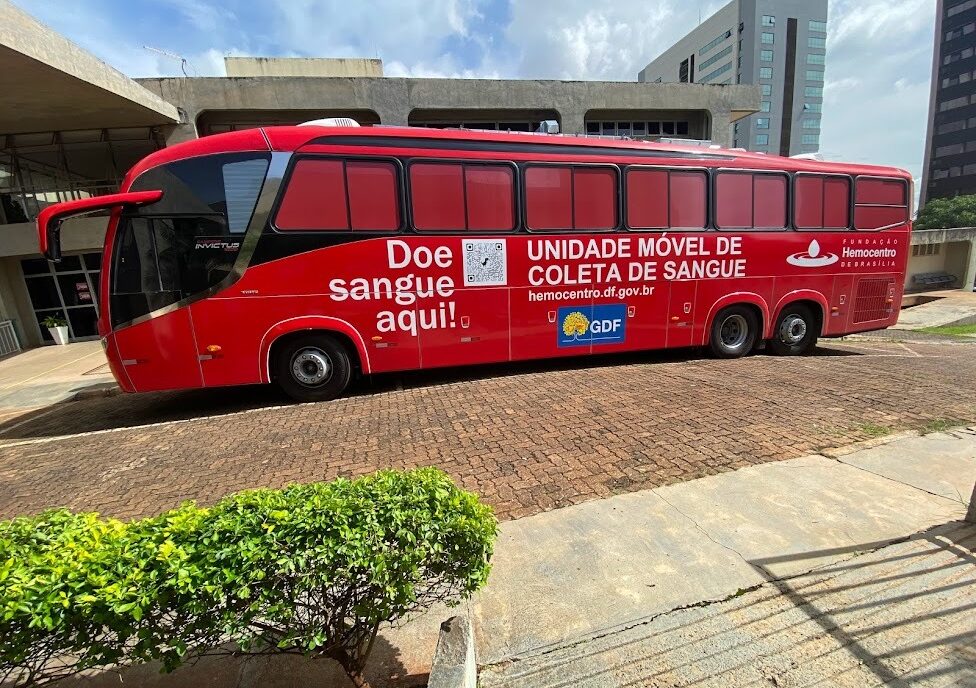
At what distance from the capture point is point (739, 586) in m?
2.71

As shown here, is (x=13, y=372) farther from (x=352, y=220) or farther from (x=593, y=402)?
(x=593, y=402)

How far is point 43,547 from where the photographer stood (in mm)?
1812

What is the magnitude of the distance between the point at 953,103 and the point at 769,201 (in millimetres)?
104981

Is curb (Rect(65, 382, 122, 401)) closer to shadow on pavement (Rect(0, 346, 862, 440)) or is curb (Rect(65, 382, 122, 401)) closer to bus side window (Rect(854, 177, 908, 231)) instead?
shadow on pavement (Rect(0, 346, 862, 440))


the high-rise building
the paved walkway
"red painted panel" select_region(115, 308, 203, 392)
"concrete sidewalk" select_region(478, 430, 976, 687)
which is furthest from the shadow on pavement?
the high-rise building

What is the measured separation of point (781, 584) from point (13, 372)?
1639 cm

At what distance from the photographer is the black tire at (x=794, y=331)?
8.94 metres

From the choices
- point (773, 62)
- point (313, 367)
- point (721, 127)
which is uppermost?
point (773, 62)

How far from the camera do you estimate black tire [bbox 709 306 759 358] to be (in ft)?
28.1

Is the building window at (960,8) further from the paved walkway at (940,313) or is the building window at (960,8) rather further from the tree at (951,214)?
the paved walkway at (940,313)

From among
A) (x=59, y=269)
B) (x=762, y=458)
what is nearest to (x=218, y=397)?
(x=762, y=458)

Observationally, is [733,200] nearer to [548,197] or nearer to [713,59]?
[548,197]

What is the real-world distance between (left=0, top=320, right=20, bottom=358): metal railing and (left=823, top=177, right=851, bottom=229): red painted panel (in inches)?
869

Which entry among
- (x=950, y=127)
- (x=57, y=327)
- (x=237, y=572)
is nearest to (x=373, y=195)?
(x=237, y=572)
